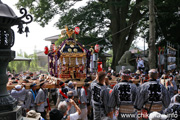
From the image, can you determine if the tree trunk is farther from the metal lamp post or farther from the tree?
the metal lamp post

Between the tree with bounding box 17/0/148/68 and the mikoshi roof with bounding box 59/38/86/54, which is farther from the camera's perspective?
the tree with bounding box 17/0/148/68

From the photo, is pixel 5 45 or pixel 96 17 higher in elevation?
pixel 96 17

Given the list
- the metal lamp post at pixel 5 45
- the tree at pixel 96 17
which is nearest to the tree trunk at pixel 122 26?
the tree at pixel 96 17

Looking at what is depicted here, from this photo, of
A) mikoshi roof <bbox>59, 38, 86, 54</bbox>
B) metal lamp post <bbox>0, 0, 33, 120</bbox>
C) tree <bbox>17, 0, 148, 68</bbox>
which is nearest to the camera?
metal lamp post <bbox>0, 0, 33, 120</bbox>

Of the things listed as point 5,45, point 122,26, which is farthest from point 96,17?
point 5,45

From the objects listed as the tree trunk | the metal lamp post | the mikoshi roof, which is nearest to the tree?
the tree trunk

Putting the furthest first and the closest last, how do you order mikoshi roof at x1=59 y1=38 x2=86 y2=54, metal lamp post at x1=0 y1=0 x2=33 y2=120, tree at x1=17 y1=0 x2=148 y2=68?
tree at x1=17 y1=0 x2=148 y2=68
mikoshi roof at x1=59 y1=38 x2=86 y2=54
metal lamp post at x1=0 y1=0 x2=33 y2=120

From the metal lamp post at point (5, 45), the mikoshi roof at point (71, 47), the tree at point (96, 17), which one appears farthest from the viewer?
the tree at point (96, 17)

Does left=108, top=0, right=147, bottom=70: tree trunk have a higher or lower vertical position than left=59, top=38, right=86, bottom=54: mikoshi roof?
higher

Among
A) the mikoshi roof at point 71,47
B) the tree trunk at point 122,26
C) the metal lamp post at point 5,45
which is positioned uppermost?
the tree trunk at point 122,26

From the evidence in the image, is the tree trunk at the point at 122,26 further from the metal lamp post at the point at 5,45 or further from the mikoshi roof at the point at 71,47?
the metal lamp post at the point at 5,45

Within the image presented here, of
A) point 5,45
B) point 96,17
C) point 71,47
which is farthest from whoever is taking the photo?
point 96,17

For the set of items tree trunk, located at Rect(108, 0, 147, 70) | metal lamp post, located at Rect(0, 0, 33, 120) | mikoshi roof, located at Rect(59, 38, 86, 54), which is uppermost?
tree trunk, located at Rect(108, 0, 147, 70)

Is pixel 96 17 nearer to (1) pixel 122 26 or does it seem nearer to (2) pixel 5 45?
(1) pixel 122 26
